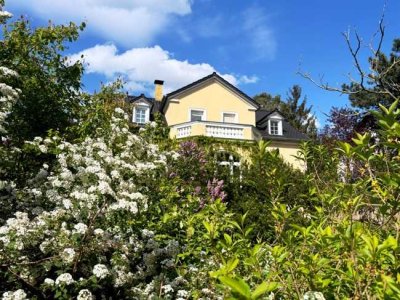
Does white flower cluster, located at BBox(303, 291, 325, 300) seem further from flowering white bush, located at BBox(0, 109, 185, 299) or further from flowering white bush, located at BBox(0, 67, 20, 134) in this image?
flowering white bush, located at BBox(0, 67, 20, 134)

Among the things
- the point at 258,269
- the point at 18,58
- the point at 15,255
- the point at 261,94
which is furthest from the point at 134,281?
the point at 261,94

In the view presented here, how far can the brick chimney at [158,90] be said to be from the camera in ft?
97.8

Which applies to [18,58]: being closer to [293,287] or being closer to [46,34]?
[46,34]

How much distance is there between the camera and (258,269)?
2203 mm

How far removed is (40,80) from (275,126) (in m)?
21.7

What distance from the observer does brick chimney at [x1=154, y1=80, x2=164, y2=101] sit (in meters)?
29.8

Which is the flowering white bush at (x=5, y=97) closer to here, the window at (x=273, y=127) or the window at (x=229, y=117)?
the window at (x=229, y=117)

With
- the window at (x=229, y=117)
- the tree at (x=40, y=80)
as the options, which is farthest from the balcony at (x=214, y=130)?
the tree at (x=40, y=80)

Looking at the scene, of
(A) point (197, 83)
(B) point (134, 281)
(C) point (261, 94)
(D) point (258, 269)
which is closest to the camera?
(D) point (258, 269)

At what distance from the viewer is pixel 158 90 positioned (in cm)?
2995

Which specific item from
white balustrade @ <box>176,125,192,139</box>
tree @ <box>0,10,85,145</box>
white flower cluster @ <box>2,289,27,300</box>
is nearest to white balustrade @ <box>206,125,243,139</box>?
white balustrade @ <box>176,125,192,139</box>

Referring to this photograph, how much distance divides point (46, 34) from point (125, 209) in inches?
193

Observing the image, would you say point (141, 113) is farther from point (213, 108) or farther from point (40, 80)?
point (40, 80)

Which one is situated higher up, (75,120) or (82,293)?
(75,120)
